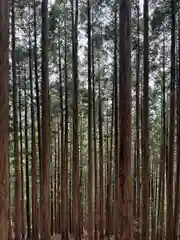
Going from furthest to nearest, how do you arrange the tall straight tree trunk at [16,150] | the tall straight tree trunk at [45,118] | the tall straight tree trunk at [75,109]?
the tall straight tree trunk at [75,109] < the tall straight tree trunk at [16,150] < the tall straight tree trunk at [45,118]

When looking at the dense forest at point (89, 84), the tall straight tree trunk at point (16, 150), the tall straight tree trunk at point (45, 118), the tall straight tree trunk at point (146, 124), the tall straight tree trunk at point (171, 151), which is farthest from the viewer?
the tall straight tree trunk at point (16, 150)

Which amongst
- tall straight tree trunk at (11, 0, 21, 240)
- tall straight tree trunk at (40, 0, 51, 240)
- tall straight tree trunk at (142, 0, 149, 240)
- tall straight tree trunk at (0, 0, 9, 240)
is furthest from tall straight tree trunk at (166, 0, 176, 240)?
tall straight tree trunk at (0, 0, 9, 240)

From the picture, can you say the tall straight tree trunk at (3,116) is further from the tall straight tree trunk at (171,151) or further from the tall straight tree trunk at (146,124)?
the tall straight tree trunk at (171,151)

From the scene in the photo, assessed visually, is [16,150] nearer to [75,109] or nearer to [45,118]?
[75,109]

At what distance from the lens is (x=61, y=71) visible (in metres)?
11.2

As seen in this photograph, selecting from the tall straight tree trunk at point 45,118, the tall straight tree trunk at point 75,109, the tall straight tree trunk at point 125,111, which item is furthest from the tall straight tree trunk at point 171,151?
the tall straight tree trunk at point 125,111

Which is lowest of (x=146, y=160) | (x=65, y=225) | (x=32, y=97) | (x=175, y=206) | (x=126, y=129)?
(x=65, y=225)

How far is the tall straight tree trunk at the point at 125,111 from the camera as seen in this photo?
3336mm

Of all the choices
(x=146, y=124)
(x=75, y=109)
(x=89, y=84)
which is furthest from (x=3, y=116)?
(x=89, y=84)

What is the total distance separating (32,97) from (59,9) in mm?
2852

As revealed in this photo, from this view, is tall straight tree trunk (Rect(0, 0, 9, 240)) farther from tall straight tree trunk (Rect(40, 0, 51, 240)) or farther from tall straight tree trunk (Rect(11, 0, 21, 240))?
tall straight tree trunk (Rect(11, 0, 21, 240))

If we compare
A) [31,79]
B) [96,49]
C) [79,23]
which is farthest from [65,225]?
[79,23]

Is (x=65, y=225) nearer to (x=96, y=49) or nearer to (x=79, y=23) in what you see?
(x=96, y=49)

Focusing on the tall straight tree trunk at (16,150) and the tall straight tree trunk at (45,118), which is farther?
the tall straight tree trunk at (16,150)
